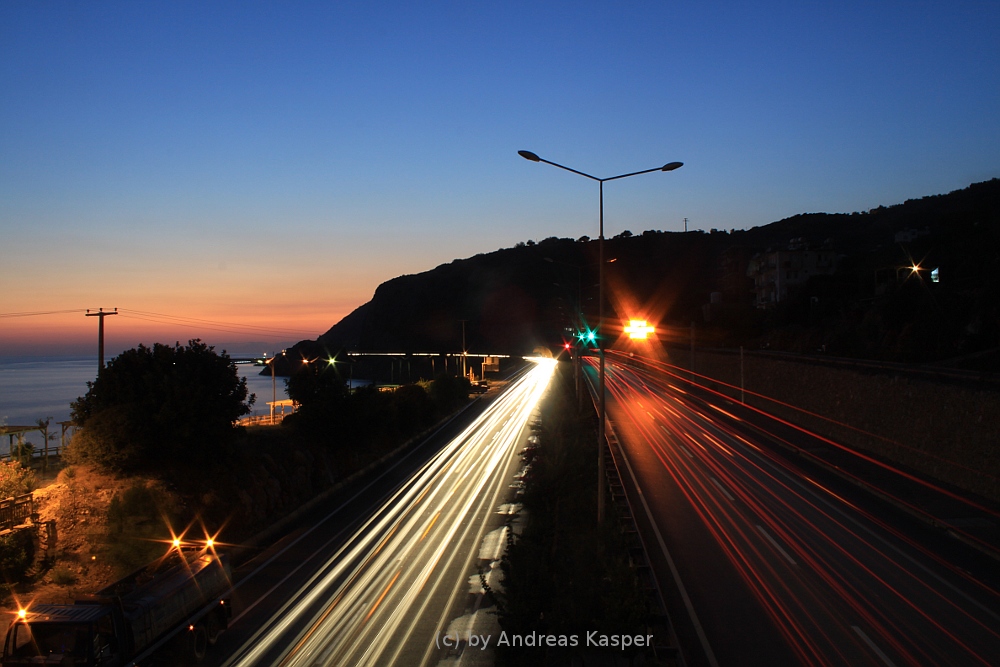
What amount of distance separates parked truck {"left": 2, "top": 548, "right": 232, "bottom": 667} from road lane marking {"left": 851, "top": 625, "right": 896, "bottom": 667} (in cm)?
1249

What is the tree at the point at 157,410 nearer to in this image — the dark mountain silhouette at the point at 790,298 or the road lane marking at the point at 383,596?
the road lane marking at the point at 383,596

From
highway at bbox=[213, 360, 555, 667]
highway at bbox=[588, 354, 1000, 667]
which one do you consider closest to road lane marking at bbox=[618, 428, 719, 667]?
highway at bbox=[588, 354, 1000, 667]

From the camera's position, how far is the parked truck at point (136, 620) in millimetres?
10281

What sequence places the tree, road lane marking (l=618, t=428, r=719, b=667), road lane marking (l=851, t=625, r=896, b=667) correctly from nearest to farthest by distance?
road lane marking (l=851, t=625, r=896, b=667)
road lane marking (l=618, t=428, r=719, b=667)
the tree

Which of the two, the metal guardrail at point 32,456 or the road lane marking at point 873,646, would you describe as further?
the metal guardrail at point 32,456

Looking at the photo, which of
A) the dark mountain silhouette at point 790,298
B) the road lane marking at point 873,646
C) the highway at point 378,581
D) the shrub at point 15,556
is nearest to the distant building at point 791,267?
the dark mountain silhouette at point 790,298

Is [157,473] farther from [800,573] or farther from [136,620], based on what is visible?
[800,573]

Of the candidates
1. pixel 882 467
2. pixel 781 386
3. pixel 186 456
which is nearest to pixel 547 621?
pixel 186 456

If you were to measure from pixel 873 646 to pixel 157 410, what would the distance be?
2281 centimetres

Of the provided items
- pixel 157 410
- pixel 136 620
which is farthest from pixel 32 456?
pixel 136 620

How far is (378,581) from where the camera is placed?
1700cm

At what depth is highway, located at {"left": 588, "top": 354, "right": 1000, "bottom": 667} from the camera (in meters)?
11.7

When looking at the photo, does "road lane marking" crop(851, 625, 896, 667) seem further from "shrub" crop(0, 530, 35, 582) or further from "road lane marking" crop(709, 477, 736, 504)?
"shrub" crop(0, 530, 35, 582)

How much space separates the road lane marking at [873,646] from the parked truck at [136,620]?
1249 cm
